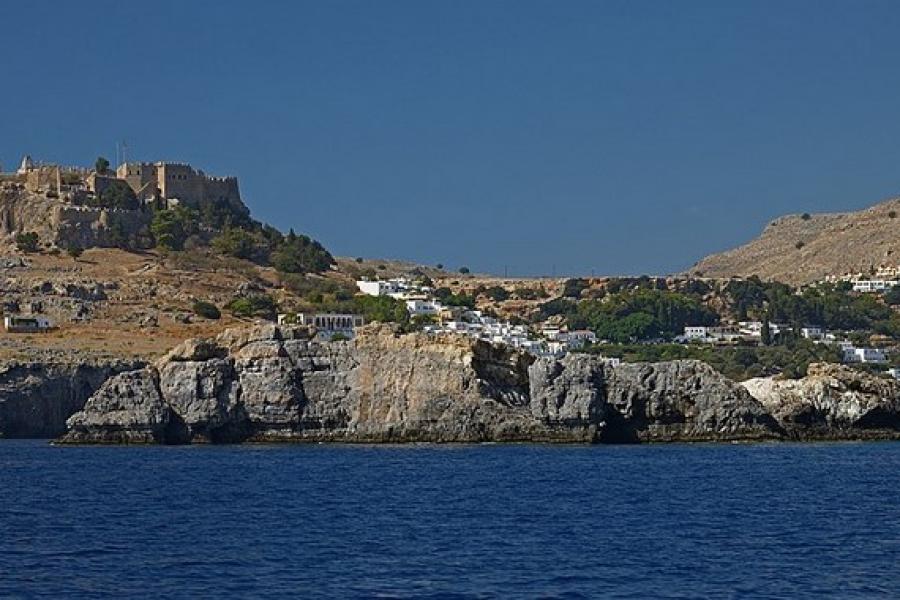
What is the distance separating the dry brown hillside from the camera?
153000mm

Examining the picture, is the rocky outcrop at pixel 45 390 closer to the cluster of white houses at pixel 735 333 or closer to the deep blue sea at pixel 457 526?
the deep blue sea at pixel 457 526

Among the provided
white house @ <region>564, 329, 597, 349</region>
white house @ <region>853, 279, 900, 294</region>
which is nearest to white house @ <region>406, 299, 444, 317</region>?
white house @ <region>564, 329, 597, 349</region>

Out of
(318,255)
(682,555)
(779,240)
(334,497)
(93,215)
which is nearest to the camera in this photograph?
(682,555)

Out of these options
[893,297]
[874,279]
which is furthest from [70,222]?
[874,279]

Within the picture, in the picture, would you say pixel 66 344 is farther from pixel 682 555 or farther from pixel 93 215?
pixel 682 555

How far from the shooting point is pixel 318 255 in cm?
11762

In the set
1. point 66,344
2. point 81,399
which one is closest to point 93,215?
point 66,344

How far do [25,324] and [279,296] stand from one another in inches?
776

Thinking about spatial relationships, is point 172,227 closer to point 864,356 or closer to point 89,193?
point 89,193

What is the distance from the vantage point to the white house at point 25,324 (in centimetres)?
8481

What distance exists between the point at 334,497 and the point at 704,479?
9610 mm

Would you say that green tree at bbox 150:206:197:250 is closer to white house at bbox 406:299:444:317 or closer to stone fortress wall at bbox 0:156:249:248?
stone fortress wall at bbox 0:156:249:248

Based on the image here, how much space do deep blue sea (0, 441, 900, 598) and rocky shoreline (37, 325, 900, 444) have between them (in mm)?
4399

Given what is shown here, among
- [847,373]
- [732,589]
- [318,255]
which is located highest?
[318,255]
